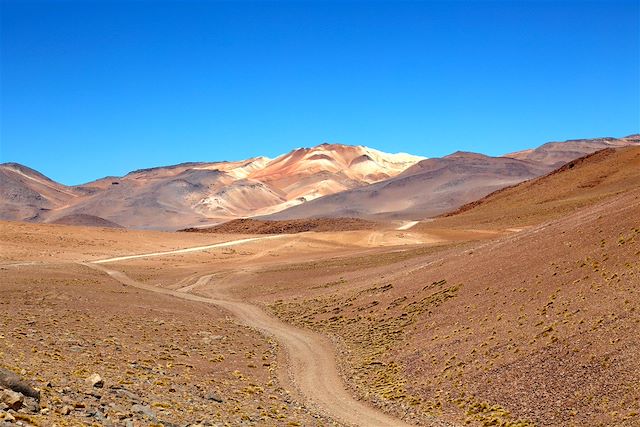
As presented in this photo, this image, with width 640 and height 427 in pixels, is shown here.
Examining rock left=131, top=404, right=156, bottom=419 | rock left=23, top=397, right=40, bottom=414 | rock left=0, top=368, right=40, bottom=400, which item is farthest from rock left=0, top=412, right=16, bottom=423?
rock left=131, top=404, right=156, bottom=419

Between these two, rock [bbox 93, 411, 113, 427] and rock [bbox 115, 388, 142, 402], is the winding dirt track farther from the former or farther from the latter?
rock [bbox 93, 411, 113, 427]

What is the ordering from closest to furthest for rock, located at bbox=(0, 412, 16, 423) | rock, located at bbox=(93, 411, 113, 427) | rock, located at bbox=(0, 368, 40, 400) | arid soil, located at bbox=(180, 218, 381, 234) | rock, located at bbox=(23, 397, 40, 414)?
rock, located at bbox=(0, 412, 16, 423)
rock, located at bbox=(23, 397, 40, 414)
rock, located at bbox=(93, 411, 113, 427)
rock, located at bbox=(0, 368, 40, 400)
arid soil, located at bbox=(180, 218, 381, 234)

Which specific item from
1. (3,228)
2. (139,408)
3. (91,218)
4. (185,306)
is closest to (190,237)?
(3,228)

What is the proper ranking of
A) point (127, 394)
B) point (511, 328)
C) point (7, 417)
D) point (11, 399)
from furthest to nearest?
point (511, 328) → point (127, 394) → point (11, 399) → point (7, 417)

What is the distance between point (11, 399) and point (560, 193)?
91573mm

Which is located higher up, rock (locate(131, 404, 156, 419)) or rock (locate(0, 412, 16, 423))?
rock (locate(0, 412, 16, 423))

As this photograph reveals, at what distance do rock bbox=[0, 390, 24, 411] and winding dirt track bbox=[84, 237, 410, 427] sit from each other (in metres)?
8.09

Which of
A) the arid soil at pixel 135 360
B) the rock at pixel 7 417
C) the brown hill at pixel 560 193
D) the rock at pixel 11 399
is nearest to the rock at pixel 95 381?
the arid soil at pixel 135 360

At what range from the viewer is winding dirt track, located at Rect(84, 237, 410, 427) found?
56.9 ft

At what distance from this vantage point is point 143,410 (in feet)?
43.6

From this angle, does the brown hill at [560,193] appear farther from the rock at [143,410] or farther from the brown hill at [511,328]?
the rock at [143,410]

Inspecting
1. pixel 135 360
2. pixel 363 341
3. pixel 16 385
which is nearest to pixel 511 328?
pixel 363 341

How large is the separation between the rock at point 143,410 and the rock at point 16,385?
1.91 meters

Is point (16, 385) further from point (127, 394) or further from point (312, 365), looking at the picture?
point (312, 365)
